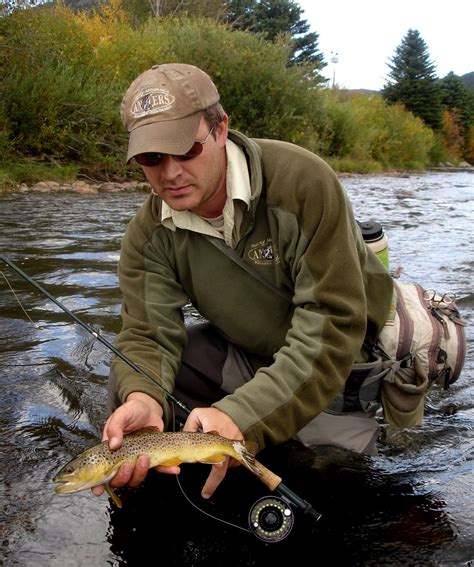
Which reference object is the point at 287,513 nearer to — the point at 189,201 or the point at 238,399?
the point at 238,399

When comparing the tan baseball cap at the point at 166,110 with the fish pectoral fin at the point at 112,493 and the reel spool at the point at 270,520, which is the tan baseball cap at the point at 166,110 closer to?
the fish pectoral fin at the point at 112,493

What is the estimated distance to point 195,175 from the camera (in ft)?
8.37

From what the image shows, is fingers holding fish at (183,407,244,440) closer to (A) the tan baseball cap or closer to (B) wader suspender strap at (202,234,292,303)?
(B) wader suspender strap at (202,234,292,303)

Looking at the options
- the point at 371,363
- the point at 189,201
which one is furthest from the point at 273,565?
the point at 189,201

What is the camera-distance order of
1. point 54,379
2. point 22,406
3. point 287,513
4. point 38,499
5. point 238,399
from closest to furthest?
1. point 238,399
2. point 287,513
3. point 38,499
4. point 22,406
5. point 54,379

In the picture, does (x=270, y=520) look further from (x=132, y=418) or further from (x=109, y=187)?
(x=109, y=187)

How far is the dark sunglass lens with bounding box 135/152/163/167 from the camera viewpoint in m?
2.47

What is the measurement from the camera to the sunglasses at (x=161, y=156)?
2477 mm

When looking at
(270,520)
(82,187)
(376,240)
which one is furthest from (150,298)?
(82,187)

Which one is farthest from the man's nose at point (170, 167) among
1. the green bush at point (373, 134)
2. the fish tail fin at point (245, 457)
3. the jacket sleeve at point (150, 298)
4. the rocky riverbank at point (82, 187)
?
the green bush at point (373, 134)

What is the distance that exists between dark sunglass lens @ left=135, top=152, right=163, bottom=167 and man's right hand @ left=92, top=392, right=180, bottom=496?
0.90 meters

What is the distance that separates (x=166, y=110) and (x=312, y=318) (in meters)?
0.94

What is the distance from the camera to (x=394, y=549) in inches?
99.6

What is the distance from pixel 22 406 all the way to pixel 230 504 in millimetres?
1483
